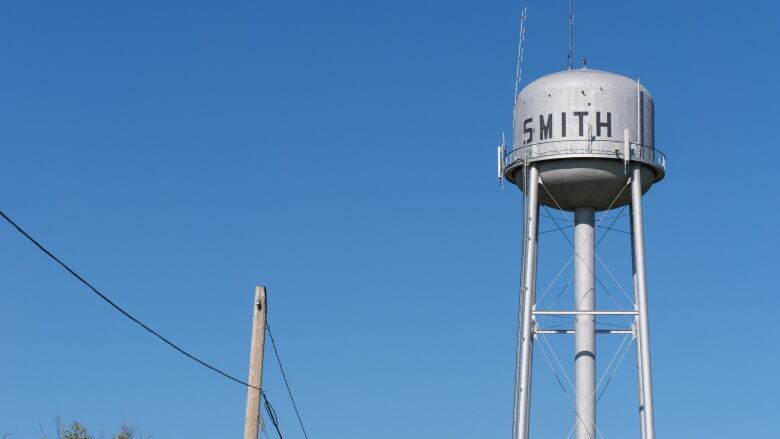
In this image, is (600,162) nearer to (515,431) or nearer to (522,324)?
(522,324)

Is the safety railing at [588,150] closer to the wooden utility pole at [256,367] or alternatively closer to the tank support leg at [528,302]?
the tank support leg at [528,302]

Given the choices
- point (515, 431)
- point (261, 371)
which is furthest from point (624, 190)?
point (261, 371)

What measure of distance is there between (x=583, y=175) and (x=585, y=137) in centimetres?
79

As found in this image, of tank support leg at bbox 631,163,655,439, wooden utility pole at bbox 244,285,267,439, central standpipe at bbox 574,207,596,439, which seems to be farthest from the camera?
central standpipe at bbox 574,207,596,439

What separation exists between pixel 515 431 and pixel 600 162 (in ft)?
19.2

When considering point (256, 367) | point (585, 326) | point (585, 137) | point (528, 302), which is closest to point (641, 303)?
point (585, 326)

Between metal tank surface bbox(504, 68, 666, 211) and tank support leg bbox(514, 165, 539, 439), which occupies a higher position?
metal tank surface bbox(504, 68, 666, 211)

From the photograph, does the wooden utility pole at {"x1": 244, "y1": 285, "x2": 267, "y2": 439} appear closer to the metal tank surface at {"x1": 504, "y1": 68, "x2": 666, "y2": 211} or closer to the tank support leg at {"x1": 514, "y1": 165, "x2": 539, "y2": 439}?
the tank support leg at {"x1": 514, "y1": 165, "x2": 539, "y2": 439}

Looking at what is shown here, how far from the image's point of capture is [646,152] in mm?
32594

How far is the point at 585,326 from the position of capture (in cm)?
3291

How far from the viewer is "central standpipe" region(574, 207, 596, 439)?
32.5 m

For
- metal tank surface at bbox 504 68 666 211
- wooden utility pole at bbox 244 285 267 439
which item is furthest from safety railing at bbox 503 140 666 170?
wooden utility pole at bbox 244 285 267 439

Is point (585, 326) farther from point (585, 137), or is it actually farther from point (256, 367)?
point (256, 367)

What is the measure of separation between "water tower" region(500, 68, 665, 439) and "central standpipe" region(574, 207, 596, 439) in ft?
0.07
